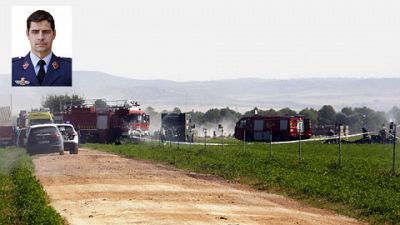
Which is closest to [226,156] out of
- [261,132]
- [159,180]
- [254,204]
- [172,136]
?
[159,180]

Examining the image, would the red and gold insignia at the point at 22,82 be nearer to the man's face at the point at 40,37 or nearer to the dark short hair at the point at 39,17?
the man's face at the point at 40,37

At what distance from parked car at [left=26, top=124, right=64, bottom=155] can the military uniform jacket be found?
17.5 metres

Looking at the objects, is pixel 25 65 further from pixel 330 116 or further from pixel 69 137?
pixel 330 116

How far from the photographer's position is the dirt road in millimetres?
23781

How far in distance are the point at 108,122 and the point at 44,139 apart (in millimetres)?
30442

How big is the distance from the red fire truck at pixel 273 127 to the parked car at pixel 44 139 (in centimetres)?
4147

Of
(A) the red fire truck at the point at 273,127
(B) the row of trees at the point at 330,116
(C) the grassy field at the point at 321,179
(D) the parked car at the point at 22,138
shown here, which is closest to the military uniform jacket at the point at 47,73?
(C) the grassy field at the point at 321,179

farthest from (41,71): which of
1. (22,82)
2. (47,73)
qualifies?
(22,82)

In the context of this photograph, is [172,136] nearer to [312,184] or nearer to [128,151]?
[128,151]

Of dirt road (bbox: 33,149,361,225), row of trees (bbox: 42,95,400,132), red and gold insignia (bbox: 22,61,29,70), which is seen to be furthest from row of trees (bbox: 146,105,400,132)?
red and gold insignia (bbox: 22,61,29,70)

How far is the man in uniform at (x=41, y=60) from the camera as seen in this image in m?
25.8

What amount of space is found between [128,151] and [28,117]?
737 centimetres

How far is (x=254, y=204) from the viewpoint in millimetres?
27469

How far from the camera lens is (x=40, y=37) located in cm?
2591
